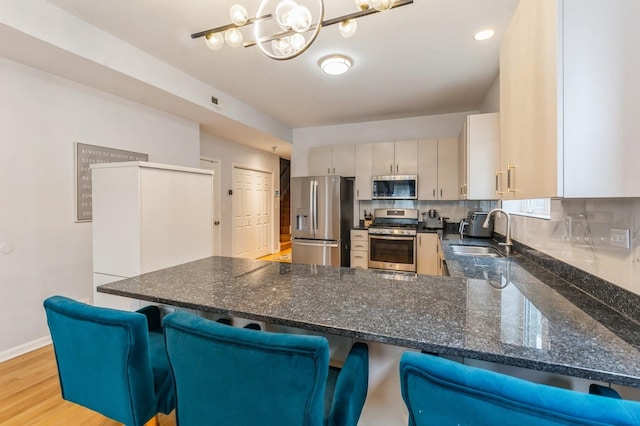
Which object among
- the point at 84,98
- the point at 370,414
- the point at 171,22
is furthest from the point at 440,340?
the point at 84,98

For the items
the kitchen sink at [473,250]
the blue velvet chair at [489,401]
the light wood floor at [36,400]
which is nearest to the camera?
the blue velvet chair at [489,401]

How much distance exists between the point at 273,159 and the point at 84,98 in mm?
4052

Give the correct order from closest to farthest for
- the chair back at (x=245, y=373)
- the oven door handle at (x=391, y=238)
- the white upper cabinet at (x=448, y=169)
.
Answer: the chair back at (x=245, y=373) → the oven door handle at (x=391, y=238) → the white upper cabinet at (x=448, y=169)

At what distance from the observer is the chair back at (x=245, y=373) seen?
69 cm

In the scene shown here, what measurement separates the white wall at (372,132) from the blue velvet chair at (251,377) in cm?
442

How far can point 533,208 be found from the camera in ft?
7.23

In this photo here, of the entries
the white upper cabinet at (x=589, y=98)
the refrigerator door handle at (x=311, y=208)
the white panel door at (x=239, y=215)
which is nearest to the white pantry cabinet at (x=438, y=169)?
the refrigerator door handle at (x=311, y=208)

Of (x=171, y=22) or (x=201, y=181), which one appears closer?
(x=171, y=22)

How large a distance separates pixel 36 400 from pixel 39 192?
1.66m

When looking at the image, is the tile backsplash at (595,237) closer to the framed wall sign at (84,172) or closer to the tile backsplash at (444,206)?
the tile backsplash at (444,206)

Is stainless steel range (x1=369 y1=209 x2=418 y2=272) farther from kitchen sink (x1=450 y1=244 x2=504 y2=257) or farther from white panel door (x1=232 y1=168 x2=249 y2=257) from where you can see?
white panel door (x1=232 y1=168 x2=249 y2=257)

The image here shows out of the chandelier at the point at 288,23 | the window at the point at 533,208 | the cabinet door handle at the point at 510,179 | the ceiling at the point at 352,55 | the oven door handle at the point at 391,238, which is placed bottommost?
the oven door handle at the point at 391,238

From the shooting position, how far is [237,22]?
163 centimetres

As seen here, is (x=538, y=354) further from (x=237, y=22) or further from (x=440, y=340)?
(x=237, y=22)
